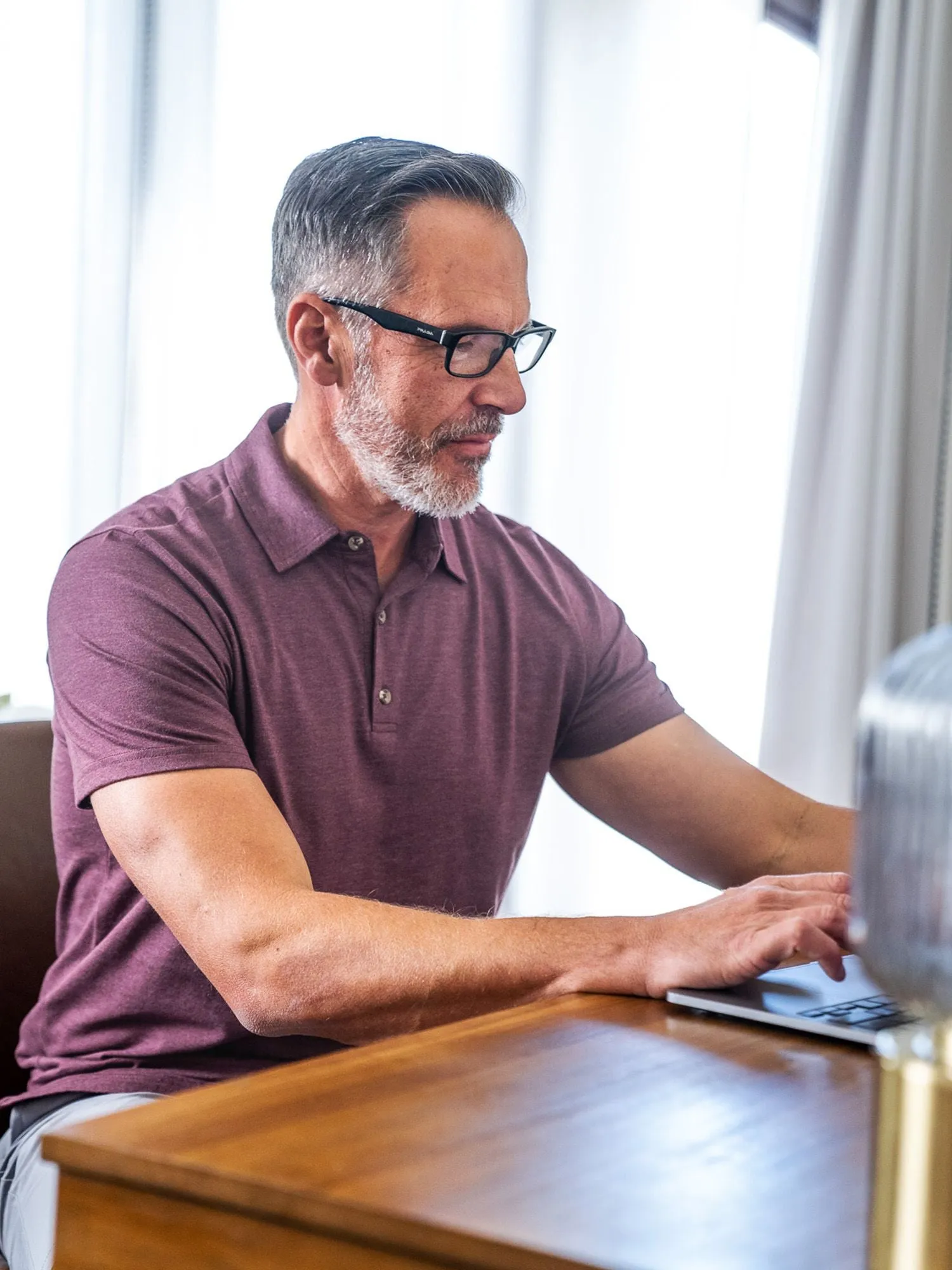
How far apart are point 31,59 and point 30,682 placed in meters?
0.97

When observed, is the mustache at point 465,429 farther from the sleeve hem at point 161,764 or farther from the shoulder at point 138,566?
the sleeve hem at point 161,764

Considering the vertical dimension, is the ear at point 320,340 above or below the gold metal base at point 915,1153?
above

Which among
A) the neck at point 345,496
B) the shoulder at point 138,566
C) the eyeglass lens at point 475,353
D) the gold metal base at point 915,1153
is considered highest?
the eyeglass lens at point 475,353

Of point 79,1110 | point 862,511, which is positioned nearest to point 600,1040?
point 79,1110

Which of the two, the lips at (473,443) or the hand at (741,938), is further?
the lips at (473,443)

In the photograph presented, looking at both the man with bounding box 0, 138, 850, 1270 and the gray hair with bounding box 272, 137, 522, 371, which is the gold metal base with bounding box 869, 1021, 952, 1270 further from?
the gray hair with bounding box 272, 137, 522, 371

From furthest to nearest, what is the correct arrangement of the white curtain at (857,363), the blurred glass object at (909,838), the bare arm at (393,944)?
the white curtain at (857,363) → the bare arm at (393,944) → the blurred glass object at (909,838)

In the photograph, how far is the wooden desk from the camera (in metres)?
0.59

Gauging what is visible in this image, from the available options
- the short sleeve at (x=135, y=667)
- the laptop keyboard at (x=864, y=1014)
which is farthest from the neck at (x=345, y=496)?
the laptop keyboard at (x=864, y=1014)

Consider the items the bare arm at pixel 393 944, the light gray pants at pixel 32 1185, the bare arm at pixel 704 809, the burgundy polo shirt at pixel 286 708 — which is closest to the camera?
the bare arm at pixel 393 944

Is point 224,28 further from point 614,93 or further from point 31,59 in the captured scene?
point 614,93

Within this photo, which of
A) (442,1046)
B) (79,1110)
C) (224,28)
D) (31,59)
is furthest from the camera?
(224,28)

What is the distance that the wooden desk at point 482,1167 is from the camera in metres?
0.59

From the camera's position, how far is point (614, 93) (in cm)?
297
